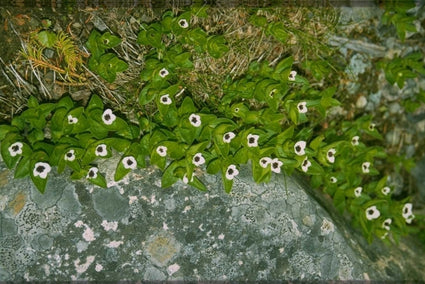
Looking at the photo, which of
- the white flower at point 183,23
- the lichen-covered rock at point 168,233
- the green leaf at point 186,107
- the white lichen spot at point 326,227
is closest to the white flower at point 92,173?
the lichen-covered rock at point 168,233

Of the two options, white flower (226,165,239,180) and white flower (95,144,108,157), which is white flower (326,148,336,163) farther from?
white flower (95,144,108,157)

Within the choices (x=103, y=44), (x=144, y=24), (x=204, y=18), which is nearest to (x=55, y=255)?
(x=103, y=44)

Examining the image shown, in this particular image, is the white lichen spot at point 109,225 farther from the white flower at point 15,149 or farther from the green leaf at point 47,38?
the green leaf at point 47,38

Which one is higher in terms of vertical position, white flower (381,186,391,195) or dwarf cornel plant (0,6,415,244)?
dwarf cornel plant (0,6,415,244)

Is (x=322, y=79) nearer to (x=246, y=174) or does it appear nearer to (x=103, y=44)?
(x=246, y=174)

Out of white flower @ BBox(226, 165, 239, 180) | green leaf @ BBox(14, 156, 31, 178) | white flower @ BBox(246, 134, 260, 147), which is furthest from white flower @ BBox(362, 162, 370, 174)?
green leaf @ BBox(14, 156, 31, 178)
